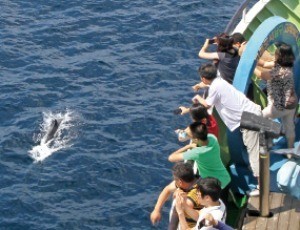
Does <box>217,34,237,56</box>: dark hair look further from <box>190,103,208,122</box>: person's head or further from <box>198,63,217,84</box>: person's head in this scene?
<box>190,103,208,122</box>: person's head

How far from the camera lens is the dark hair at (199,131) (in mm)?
16078

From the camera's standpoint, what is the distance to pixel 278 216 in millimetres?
16703

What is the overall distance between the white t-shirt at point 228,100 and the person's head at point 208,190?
138 inches

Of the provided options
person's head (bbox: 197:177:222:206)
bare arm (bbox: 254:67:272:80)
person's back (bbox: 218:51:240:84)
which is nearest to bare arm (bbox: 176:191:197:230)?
person's head (bbox: 197:177:222:206)

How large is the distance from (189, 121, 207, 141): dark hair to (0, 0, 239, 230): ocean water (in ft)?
23.1

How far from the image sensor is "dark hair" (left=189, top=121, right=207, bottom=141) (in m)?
16.1

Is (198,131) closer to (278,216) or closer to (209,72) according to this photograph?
(209,72)

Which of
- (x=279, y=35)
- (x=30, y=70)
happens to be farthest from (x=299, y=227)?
(x=30, y=70)

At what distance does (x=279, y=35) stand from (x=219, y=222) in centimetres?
701

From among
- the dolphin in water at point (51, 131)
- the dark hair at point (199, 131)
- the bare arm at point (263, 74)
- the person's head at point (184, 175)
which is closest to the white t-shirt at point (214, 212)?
the person's head at point (184, 175)

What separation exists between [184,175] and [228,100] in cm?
318

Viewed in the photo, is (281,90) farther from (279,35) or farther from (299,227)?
(299,227)

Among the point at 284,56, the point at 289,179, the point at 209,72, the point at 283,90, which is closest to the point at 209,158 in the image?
the point at 289,179

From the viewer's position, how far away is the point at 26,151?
88.5ft
